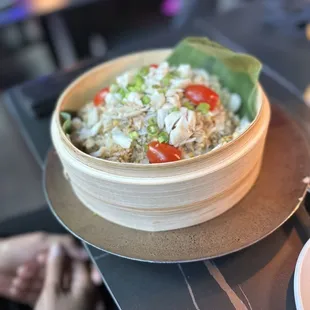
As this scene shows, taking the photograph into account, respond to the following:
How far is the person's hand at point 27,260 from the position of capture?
1.23 m

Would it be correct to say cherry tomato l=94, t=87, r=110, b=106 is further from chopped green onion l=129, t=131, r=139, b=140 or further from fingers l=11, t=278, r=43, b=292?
fingers l=11, t=278, r=43, b=292

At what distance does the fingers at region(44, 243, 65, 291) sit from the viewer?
1.11 m

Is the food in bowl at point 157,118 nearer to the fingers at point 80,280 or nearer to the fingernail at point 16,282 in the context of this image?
the fingers at point 80,280

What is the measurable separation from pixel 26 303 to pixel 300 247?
81cm

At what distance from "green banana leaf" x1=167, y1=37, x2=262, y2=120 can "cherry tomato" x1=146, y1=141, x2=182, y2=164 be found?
0.74ft

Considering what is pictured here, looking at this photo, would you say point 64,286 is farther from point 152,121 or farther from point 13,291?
point 152,121

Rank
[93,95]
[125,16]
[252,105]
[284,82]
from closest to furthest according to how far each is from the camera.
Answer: [252,105], [93,95], [284,82], [125,16]

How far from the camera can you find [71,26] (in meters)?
2.71

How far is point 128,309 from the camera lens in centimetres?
84

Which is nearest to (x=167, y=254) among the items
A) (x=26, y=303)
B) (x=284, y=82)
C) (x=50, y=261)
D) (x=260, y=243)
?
(x=260, y=243)

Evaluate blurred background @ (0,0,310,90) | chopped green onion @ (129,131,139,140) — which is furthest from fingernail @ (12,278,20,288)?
blurred background @ (0,0,310,90)

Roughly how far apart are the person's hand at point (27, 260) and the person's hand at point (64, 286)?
38 mm

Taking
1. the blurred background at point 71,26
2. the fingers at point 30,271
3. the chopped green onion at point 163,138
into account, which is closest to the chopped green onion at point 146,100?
the chopped green onion at point 163,138

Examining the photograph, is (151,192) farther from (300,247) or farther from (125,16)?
(125,16)
